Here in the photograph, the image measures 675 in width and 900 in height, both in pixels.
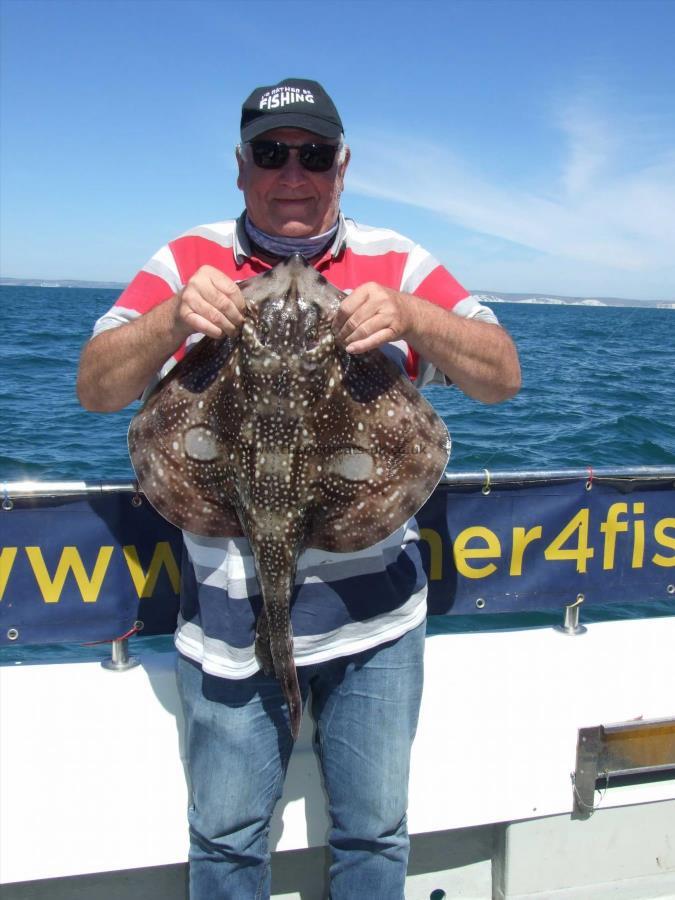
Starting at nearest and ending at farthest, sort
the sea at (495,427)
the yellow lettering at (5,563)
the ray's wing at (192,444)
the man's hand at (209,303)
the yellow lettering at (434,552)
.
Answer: the man's hand at (209,303), the ray's wing at (192,444), the yellow lettering at (5,563), the yellow lettering at (434,552), the sea at (495,427)

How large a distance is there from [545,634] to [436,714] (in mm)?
739

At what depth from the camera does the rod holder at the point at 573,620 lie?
3594 millimetres

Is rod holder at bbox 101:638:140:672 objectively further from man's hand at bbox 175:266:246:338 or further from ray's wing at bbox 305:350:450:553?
man's hand at bbox 175:266:246:338

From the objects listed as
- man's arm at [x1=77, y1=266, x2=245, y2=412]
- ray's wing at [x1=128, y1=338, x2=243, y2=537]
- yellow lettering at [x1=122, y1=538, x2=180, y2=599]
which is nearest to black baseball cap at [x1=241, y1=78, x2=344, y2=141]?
man's arm at [x1=77, y1=266, x2=245, y2=412]

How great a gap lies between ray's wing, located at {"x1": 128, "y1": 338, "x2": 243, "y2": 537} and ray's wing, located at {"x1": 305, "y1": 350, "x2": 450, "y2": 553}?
285mm

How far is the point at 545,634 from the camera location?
3.59m

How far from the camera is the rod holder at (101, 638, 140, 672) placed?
3.15 metres

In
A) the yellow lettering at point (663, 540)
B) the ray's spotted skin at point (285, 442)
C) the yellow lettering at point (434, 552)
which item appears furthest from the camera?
the yellow lettering at point (663, 540)

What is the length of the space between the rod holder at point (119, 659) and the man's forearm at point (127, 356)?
124 centimetres

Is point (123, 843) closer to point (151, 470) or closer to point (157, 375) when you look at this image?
point (151, 470)

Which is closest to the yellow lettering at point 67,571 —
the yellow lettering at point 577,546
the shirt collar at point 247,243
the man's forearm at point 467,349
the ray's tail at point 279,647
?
the ray's tail at point 279,647

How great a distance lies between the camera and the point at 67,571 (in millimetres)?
3070

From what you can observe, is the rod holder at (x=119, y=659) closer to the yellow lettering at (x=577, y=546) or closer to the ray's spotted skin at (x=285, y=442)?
the ray's spotted skin at (x=285, y=442)

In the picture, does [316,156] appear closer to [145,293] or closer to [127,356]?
[145,293]
